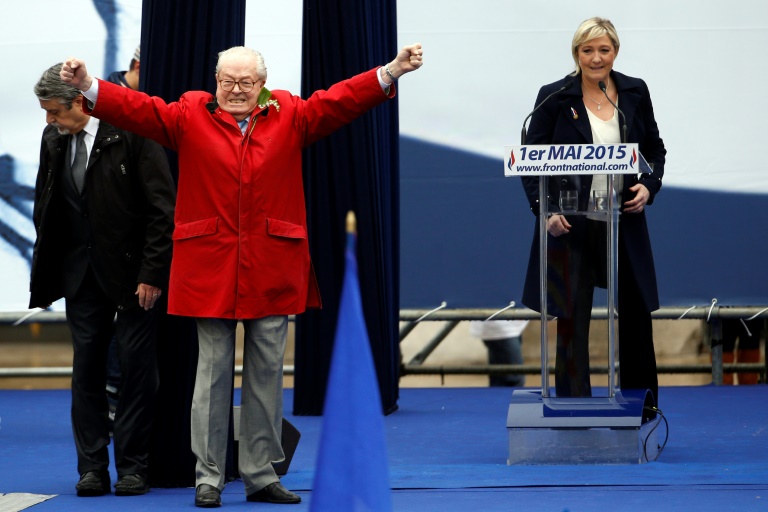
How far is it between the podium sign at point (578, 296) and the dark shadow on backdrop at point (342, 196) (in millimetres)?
1482

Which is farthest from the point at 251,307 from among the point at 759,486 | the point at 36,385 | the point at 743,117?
the point at 36,385

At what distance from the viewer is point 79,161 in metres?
4.88

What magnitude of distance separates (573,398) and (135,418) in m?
1.67

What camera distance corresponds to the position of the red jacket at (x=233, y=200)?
439 cm

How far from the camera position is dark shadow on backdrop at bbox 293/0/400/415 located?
21.4 ft

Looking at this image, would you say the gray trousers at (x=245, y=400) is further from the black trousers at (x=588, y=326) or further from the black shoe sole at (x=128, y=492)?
the black trousers at (x=588, y=326)

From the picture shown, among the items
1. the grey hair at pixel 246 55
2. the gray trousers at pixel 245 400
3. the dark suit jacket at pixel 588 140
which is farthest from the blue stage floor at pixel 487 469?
the grey hair at pixel 246 55

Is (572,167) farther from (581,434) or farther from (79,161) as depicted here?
(79,161)

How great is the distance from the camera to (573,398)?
5.18 m

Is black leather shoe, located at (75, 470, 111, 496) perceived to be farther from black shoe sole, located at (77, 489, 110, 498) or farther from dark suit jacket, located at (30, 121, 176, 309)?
dark suit jacket, located at (30, 121, 176, 309)

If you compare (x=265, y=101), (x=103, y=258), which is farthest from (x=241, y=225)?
(x=103, y=258)

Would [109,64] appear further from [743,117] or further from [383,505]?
[383,505]

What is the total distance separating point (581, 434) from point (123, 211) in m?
1.85

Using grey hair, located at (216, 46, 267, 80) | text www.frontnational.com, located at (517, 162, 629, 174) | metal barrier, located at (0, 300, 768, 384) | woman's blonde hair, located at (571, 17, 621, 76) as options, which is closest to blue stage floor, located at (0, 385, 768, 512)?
metal barrier, located at (0, 300, 768, 384)
